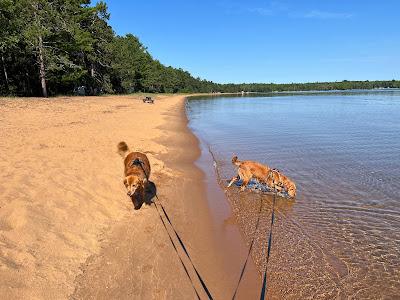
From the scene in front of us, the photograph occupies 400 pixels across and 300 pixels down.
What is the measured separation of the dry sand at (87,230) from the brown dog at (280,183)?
6.75 ft

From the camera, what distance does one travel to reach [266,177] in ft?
30.5

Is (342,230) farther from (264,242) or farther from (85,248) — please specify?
(85,248)

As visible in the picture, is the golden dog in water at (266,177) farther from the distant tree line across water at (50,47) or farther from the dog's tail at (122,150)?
the distant tree line across water at (50,47)

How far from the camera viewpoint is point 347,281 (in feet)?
16.9

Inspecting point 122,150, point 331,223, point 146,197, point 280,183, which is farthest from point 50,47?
point 331,223

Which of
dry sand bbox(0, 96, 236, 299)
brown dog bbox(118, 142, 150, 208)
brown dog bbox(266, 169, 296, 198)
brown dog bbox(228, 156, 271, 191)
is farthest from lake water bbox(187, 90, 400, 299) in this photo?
brown dog bbox(118, 142, 150, 208)

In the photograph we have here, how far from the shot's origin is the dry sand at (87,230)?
14.4 ft

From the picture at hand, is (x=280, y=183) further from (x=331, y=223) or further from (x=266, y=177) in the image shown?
(x=331, y=223)

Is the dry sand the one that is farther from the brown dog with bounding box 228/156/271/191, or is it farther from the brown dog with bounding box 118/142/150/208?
the brown dog with bounding box 228/156/271/191

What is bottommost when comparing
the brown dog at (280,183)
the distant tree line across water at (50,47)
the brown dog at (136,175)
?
the brown dog at (280,183)

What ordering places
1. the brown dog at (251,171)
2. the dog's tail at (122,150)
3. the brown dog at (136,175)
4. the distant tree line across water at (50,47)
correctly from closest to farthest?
the brown dog at (136,175), the brown dog at (251,171), the dog's tail at (122,150), the distant tree line across water at (50,47)

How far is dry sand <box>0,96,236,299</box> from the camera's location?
14.4ft

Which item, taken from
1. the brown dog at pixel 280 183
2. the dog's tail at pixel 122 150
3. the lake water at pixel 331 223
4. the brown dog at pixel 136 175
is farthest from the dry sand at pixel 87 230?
the brown dog at pixel 280 183

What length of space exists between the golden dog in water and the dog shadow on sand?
243 centimetres
